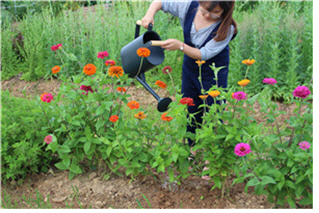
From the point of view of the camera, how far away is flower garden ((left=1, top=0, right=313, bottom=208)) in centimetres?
157

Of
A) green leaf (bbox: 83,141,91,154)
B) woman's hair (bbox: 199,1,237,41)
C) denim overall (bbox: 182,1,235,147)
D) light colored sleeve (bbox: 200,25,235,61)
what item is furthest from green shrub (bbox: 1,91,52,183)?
woman's hair (bbox: 199,1,237,41)

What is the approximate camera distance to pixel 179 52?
12.4 feet

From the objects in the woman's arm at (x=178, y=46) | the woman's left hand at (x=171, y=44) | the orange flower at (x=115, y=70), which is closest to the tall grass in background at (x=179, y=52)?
the woman's arm at (x=178, y=46)

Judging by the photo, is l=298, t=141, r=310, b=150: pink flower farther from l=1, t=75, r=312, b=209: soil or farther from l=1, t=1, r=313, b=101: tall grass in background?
l=1, t=1, r=313, b=101: tall grass in background

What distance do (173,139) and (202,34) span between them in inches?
34.5

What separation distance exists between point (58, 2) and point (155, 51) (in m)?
5.14

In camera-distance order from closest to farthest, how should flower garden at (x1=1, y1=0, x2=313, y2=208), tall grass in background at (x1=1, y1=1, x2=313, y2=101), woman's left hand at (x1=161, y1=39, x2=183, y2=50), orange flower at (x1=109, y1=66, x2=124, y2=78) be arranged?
1. flower garden at (x1=1, y1=0, x2=313, y2=208)
2. orange flower at (x1=109, y1=66, x2=124, y2=78)
3. woman's left hand at (x1=161, y1=39, x2=183, y2=50)
4. tall grass in background at (x1=1, y1=1, x2=313, y2=101)

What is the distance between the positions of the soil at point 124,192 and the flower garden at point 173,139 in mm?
54

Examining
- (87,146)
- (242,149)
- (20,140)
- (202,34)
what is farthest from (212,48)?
(20,140)

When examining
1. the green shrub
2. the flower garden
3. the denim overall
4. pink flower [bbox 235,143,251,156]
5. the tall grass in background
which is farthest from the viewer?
the tall grass in background

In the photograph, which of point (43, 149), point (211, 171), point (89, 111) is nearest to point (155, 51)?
point (89, 111)

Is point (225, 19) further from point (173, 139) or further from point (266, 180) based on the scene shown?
point (266, 180)

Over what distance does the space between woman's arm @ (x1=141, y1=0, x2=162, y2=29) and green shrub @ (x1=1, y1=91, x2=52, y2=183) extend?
1.01 meters

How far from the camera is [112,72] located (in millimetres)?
1716
